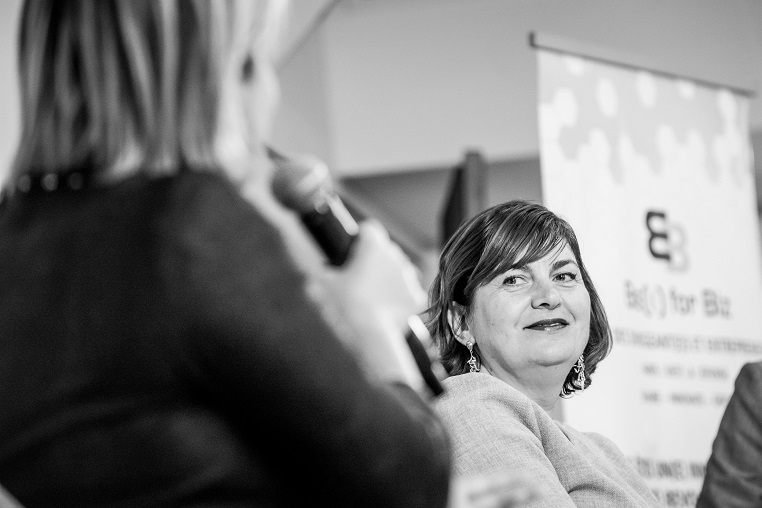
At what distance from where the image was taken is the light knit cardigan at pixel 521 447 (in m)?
1.79

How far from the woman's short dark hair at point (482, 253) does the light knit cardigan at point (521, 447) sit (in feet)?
1.22

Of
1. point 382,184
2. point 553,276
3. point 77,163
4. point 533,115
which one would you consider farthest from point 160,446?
point 382,184

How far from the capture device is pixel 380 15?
6711mm

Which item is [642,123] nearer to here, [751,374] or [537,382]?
[751,374]

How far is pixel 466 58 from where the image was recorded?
668cm

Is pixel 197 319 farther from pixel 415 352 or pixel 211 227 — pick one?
pixel 415 352

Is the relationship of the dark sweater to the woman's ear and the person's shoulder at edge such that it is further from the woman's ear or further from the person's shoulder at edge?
the person's shoulder at edge

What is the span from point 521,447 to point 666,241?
6.52 ft

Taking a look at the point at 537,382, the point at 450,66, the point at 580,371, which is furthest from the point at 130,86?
the point at 450,66

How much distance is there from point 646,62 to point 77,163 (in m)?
3.19

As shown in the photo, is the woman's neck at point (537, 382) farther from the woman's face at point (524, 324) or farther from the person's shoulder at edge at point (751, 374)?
the person's shoulder at edge at point (751, 374)

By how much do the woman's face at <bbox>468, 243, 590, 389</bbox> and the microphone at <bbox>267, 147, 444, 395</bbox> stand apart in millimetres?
1470

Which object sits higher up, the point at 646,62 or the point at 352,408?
the point at 646,62

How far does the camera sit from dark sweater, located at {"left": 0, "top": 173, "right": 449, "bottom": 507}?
773mm
